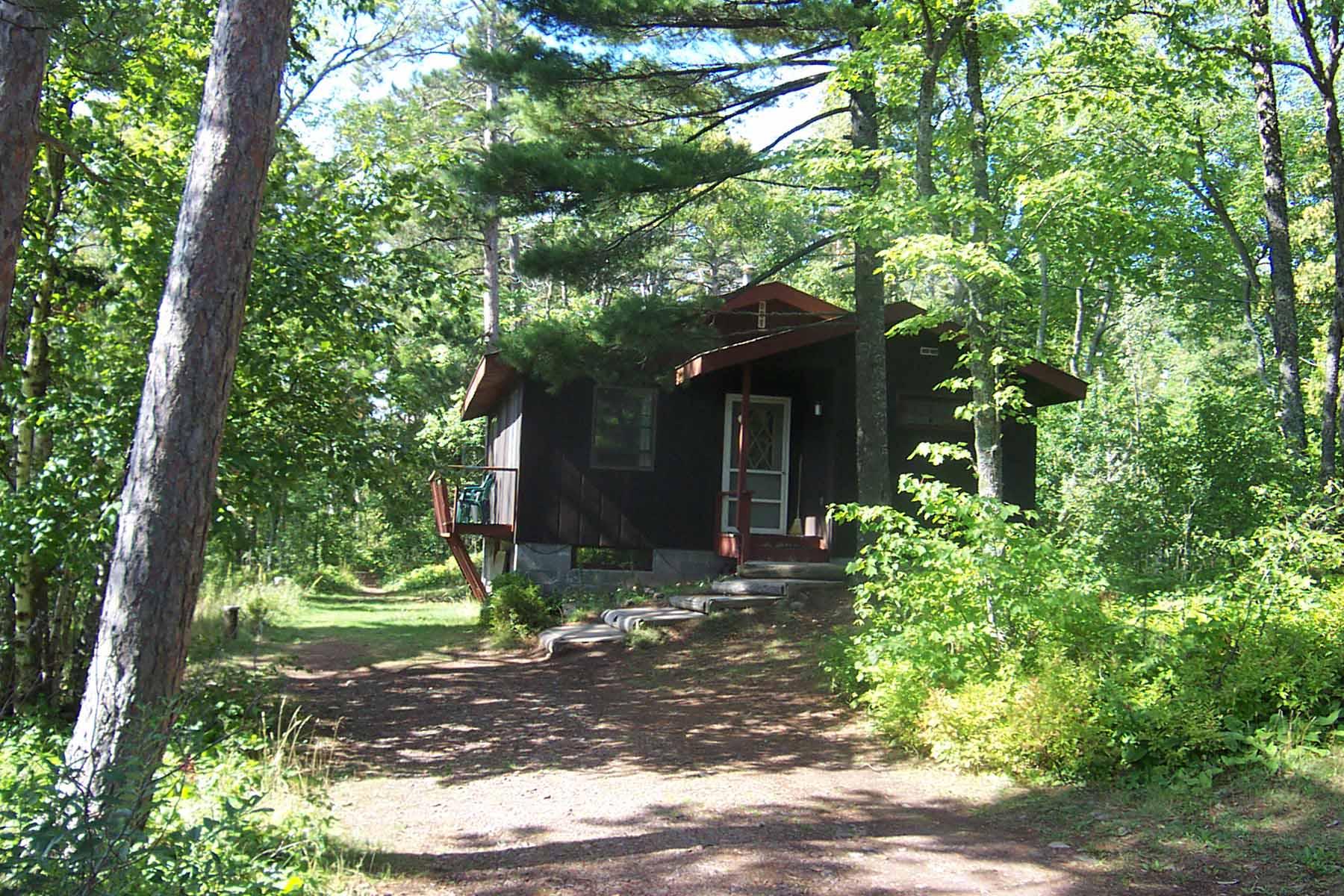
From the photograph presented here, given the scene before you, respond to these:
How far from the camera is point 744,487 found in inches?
554

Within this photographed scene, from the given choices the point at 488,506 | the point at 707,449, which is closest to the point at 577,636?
the point at 707,449

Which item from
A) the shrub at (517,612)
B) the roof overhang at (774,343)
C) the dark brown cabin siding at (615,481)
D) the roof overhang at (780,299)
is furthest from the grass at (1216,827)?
the roof overhang at (780,299)

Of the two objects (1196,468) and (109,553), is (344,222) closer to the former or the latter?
(109,553)

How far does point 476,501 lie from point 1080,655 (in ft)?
39.4

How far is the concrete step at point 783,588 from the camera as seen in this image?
12.6 meters

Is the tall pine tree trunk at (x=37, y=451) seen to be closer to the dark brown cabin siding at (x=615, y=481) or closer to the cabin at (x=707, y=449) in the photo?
the cabin at (x=707, y=449)

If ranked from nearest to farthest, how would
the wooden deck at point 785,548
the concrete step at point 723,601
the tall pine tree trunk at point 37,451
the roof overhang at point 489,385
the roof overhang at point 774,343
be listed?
the tall pine tree trunk at point 37,451 < the concrete step at point 723,601 < the roof overhang at point 774,343 < the wooden deck at point 785,548 < the roof overhang at point 489,385

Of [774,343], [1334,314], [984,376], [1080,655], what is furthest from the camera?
[774,343]

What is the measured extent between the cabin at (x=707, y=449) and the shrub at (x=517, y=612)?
84 cm

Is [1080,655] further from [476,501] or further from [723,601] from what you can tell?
[476,501]

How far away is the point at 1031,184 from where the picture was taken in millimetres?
8727

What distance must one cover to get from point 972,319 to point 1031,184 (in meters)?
1.28

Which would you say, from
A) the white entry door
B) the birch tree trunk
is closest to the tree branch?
the white entry door

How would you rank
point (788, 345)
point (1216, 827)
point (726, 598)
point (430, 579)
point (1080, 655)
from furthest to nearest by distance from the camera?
point (430, 579), point (788, 345), point (726, 598), point (1080, 655), point (1216, 827)
